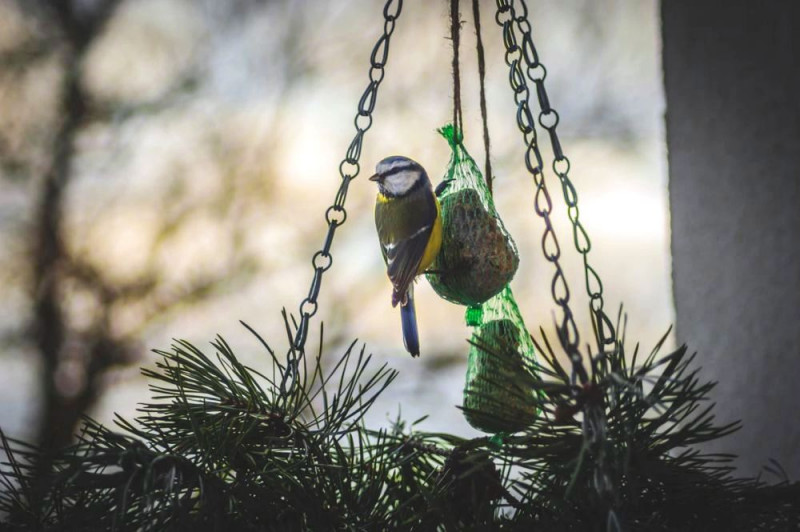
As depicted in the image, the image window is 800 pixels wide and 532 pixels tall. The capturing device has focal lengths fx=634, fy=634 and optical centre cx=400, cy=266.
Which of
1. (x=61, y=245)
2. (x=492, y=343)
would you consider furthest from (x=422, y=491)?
(x=61, y=245)

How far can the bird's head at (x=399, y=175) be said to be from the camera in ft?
2.77

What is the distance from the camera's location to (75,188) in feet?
5.82

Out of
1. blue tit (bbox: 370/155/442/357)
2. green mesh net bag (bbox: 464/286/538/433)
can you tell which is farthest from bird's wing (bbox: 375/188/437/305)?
green mesh net bag (bbox: 464/286/538/433)

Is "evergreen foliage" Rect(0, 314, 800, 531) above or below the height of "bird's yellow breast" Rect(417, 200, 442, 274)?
below

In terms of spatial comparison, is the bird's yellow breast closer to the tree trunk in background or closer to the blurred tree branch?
the tree trunk in background

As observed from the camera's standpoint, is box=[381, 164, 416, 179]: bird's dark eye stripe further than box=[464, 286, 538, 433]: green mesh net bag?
Yes

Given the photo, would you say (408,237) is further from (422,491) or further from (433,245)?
(422,491)

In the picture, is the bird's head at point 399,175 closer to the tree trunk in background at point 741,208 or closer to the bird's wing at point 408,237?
the bird's wing at point 408,237

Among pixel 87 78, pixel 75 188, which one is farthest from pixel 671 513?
pixel 87 78

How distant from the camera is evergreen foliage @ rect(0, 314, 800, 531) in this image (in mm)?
359

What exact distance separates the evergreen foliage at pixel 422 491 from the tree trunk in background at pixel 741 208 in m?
0.44

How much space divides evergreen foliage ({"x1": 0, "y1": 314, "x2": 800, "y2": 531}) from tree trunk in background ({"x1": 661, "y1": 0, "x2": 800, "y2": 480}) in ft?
1.45

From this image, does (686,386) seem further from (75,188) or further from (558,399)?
(75,188)

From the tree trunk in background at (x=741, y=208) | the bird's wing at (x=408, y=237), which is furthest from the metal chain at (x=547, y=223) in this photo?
the tree trunk in background at (x=741, y=208)
